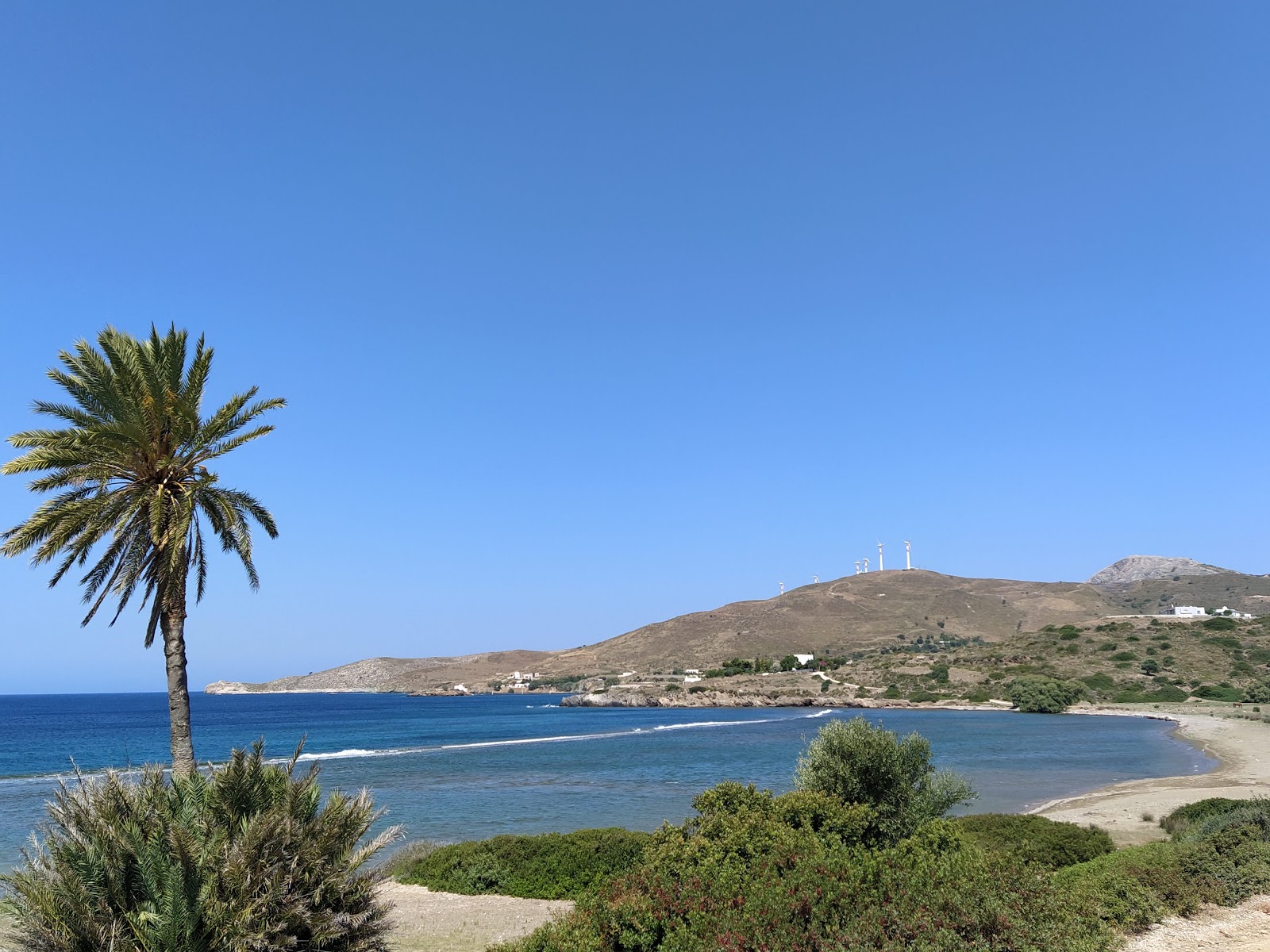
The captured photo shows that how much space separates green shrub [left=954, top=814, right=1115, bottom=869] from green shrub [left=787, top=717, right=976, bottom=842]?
106 centimetres

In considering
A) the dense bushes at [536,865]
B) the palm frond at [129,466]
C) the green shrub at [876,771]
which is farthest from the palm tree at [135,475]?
the green shrub at [876,771]

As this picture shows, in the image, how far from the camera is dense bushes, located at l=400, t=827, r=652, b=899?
18.7 meters

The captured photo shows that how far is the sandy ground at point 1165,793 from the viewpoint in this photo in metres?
26.9

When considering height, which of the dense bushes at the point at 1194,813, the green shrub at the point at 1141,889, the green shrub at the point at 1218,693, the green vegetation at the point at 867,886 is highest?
the green vegetation at the point at 867,886

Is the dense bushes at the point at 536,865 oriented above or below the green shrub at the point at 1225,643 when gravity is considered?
above

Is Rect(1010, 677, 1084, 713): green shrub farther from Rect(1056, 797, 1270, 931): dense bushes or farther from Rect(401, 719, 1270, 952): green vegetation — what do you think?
Rect(1056, 797, 1270, 931): dense bushes

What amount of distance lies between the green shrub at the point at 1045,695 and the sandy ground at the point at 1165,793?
3627cm

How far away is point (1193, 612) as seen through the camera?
150m

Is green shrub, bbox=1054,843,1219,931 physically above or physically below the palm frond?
below

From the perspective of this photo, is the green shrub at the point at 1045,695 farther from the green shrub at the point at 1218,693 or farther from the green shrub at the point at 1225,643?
the green shrub at the point at 1225,643

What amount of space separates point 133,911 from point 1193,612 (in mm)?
180350

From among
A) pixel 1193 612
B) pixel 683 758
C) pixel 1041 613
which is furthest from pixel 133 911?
pixel 1041 613

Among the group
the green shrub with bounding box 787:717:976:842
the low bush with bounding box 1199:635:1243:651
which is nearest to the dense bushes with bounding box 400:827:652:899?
the green shrub with bounding box 787:717:976:842

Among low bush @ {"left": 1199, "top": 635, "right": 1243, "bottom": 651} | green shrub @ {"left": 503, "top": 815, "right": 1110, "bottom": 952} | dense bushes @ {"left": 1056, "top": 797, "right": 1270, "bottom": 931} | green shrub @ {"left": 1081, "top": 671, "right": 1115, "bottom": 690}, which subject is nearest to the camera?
green shrub @ {"left": 503, "top": 815, "right": 1110, "bottom": 952}
